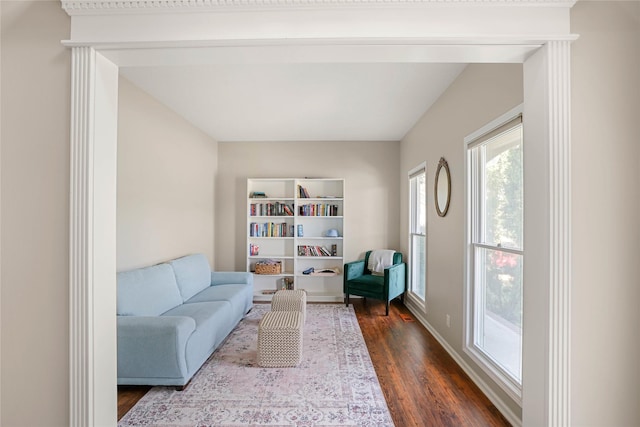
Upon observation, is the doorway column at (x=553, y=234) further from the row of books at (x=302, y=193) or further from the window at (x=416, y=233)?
the row of books at (x=302, y=193)

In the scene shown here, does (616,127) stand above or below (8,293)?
above

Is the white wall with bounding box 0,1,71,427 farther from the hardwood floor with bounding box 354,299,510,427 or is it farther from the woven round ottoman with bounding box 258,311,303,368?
the hardwood floor with bounding box 354,299,510,427

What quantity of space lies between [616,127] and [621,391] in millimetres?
1050

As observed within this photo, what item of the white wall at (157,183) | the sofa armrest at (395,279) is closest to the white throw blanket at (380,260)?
the sofa armrest at (395,279)

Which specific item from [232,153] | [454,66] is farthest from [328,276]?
[454,66]

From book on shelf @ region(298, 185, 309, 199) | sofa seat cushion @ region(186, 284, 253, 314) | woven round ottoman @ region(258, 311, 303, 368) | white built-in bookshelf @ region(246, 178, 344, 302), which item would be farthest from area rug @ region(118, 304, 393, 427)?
book on shelf @ region(298, 185, 309, 199)

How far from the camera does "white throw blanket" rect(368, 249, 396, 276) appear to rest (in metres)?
4.74

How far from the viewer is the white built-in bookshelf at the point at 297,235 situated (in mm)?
4996

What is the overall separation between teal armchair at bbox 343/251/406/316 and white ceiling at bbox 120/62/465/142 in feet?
6.58

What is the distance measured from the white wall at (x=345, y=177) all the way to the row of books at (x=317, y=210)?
0.26 m

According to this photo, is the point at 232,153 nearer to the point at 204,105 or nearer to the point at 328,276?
the point at 204,105

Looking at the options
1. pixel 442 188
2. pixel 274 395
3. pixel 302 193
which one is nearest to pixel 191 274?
pixel 274 395

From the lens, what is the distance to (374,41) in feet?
4.18

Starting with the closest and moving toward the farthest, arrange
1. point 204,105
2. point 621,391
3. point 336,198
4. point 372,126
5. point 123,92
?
point 621,391 < point 123,92 < point 204,105 < point 372,126 < point 336,198
